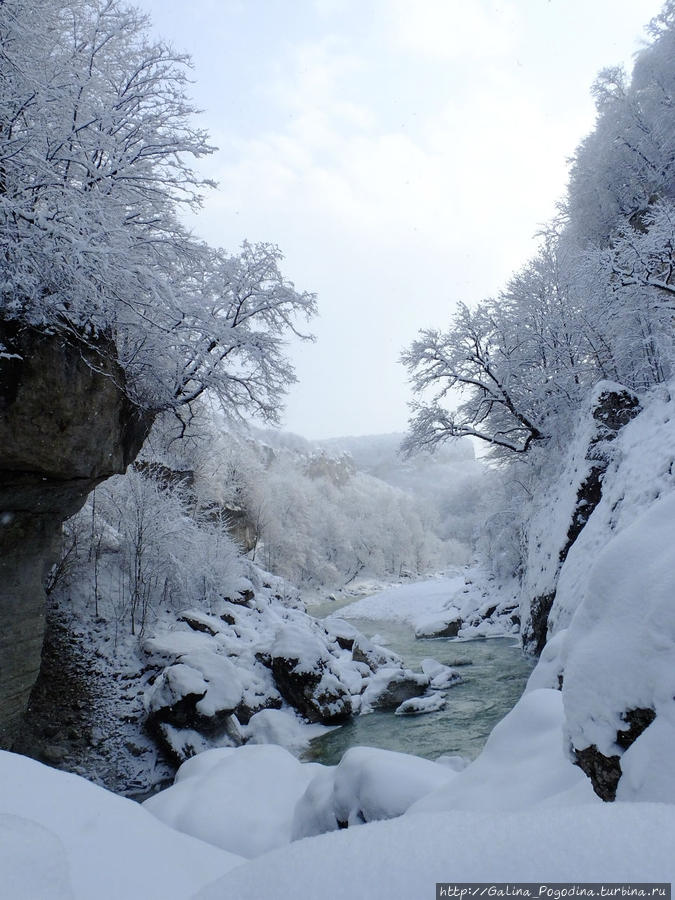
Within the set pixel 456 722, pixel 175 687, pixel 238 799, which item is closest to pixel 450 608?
pixel 456 722

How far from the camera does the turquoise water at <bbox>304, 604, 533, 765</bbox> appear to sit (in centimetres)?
845

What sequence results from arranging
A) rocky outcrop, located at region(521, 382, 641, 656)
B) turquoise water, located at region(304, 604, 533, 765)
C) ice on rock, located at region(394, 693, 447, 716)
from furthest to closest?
1. ice on rock, located at region(394, 693, 447, 716)
2. rocky outcrop, located at region(521, 382, 641, 656)
3. turquoise water, located at region(304, 604, 533, 765)

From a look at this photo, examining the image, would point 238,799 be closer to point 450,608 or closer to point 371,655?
point 371,655

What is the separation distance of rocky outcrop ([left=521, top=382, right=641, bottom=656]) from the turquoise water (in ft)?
5.02

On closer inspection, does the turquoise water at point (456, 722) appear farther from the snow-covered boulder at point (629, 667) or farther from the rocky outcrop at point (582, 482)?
the snow-covered boulder at point (629, 667)

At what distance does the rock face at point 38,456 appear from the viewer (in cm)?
598

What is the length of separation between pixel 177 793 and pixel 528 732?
3609 mm

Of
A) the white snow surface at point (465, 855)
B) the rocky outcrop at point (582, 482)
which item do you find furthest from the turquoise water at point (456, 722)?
the white snow surface at point (465, 855)

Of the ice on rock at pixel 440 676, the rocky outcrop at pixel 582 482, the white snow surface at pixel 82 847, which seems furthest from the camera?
the ice on rock at pixel 440 676

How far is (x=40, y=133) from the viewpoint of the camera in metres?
5.28

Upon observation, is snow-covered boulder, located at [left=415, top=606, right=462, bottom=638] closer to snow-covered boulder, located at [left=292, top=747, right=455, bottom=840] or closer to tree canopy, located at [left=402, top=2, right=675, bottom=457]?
tree canopy, located at [left=402, top=2, right=675, bottom=457]

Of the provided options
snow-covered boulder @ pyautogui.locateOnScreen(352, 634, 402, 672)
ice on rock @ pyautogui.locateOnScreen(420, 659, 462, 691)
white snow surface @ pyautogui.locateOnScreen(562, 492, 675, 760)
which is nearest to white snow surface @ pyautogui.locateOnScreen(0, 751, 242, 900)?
white snow surface @ pyautogui.locateOnScreen(562, 492, 675, 760)

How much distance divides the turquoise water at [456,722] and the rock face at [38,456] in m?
5.31

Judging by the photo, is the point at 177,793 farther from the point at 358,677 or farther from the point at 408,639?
the point at 408,639
